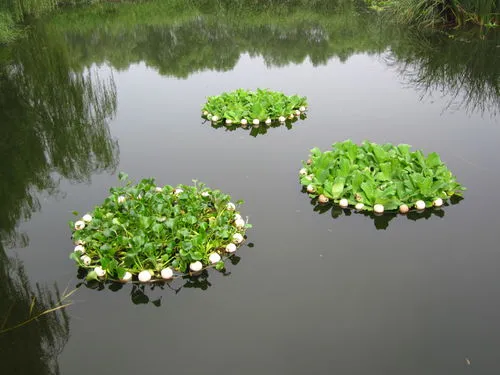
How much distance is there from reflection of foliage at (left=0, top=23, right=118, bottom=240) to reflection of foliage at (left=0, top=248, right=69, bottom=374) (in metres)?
0.98

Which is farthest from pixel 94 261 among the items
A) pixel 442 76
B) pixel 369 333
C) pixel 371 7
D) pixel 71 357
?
pixel 371 7

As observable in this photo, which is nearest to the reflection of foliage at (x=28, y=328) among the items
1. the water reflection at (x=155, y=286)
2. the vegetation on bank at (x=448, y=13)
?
the water reflection at (x=155, y=286)

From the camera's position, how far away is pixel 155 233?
4.26 m

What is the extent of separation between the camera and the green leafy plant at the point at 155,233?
159 inches

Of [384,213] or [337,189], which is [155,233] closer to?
[337,189]

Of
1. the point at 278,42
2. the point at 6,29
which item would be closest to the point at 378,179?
the point at 278,42

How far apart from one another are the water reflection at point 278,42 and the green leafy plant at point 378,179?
2906mm

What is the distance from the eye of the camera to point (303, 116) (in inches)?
297

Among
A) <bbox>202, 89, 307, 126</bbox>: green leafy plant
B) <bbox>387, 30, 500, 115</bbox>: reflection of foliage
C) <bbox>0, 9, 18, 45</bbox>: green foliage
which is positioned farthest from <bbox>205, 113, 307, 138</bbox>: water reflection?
<bbox>0, 9, 18, 45</bbox>: green foliage

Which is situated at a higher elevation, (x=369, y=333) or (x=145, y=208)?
(x=145, y=208)

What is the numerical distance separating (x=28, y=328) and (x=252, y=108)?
4.69 meters

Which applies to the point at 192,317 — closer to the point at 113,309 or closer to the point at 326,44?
the point at 113,309

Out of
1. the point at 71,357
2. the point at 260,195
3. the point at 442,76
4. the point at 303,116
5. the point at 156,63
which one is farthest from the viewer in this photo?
the point at 156,63

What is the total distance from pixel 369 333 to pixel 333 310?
12.8 inches
